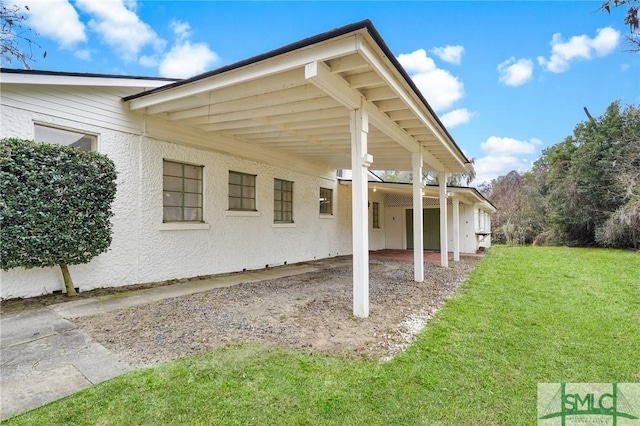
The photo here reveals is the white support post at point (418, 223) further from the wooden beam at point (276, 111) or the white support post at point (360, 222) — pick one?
the white support post at point (360, 222)

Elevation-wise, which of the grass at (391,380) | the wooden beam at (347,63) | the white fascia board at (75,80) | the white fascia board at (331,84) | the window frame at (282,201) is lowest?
A: the grass at (391,380)

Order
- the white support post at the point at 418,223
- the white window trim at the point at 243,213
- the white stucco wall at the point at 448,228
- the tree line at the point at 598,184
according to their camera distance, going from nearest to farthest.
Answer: the white support post at the point at 418,223 → the white window trim at the point at 243,213 → the tree line at the point at 598,184 → the white stucco wall at the point at 448,228

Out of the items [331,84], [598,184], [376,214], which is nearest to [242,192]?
[331,84]

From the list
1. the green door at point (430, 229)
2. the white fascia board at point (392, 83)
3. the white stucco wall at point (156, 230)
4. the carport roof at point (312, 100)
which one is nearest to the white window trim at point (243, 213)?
the white stucco wall at point (156, 230)

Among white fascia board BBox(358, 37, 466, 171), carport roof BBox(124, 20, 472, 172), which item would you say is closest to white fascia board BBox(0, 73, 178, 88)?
carport roof BBox(124, 20, 472, 172)

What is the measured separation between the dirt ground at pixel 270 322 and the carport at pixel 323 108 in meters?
0.60

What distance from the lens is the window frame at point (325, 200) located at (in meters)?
12.4

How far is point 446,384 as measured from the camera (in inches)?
109

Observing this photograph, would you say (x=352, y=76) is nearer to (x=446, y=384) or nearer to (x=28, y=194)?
(x=446, y=384)

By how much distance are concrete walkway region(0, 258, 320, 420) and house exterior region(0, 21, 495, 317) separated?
1.19m

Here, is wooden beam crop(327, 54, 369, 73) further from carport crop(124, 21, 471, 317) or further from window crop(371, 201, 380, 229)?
window crop(371, 201, 380, 229)

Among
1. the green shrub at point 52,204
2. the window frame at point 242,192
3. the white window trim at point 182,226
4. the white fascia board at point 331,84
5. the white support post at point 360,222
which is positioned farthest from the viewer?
the window frame at point 242,192

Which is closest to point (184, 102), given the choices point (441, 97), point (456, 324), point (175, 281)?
point (175, 281)

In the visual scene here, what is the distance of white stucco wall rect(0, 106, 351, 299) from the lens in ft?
17.1
